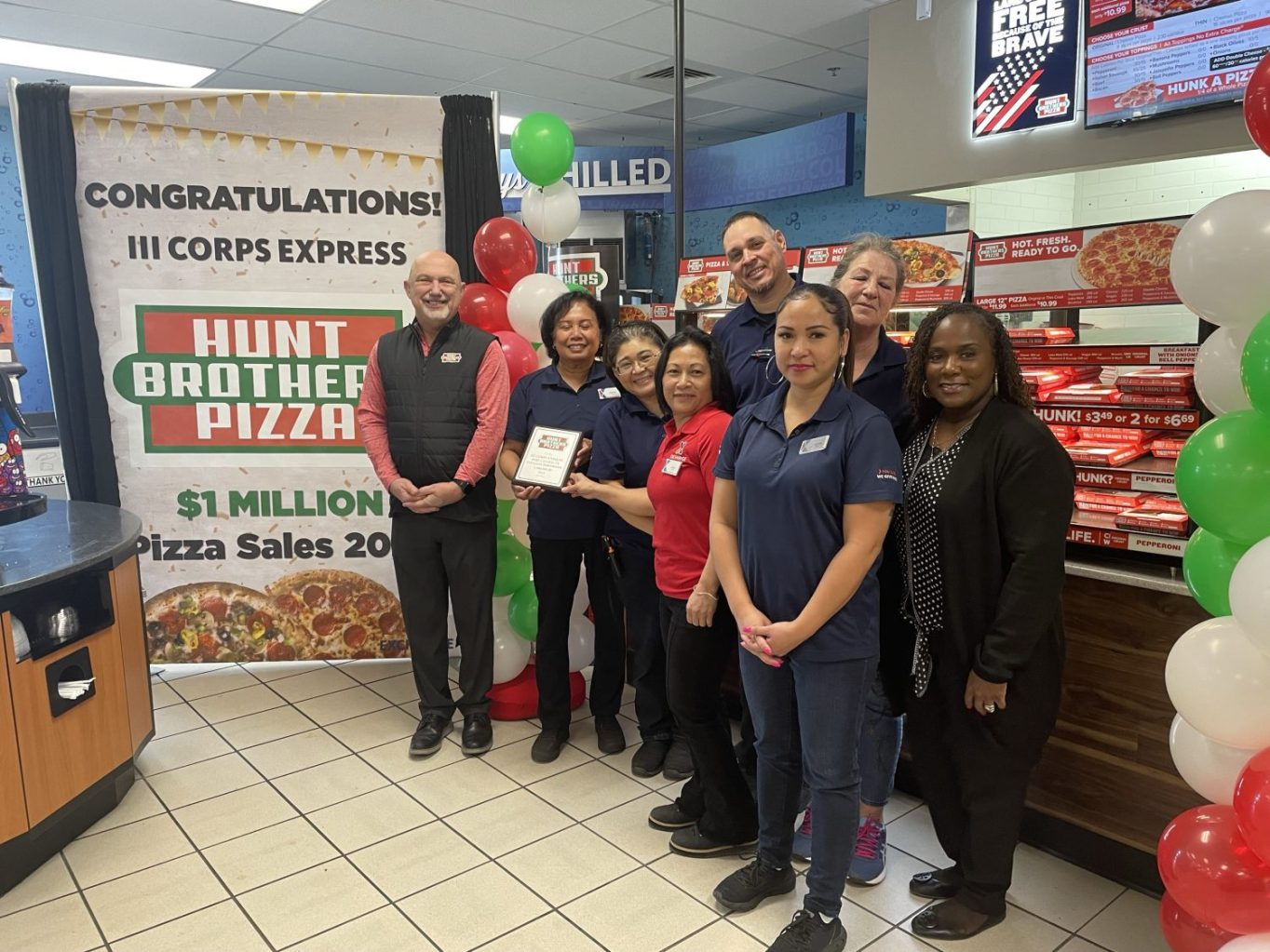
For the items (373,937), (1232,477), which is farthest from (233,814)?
(1232,477)

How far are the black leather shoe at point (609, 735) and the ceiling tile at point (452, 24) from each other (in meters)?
4.43

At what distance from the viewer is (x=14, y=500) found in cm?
308

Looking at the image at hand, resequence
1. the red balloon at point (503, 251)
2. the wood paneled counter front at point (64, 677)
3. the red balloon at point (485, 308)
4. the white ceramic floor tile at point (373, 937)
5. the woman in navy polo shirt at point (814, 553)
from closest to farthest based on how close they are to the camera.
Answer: the woman in navy polo shirt at point (814, 553) < the white ceramic floor tile at point (373, 937) < the wood paneled counter front at point (64, 677) < the red balloon at point (503, 251) < the red balloon at point (485, 308)

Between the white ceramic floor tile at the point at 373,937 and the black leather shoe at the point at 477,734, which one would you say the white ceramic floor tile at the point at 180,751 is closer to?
the black leather shoe at the point at 477,734

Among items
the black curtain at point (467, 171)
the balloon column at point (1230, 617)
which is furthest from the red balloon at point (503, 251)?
the balloon column at point (1230, 617)

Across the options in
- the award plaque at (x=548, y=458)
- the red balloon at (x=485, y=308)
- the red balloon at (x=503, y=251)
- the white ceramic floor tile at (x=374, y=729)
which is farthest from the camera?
the red balloon at (x=485, y=308)

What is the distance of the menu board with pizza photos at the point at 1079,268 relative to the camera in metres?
2.59

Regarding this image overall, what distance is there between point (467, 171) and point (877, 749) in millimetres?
2847

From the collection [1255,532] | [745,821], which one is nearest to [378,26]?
[745,821]

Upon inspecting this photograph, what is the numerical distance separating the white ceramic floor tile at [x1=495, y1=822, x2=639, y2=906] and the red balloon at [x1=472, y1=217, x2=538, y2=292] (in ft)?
7.04

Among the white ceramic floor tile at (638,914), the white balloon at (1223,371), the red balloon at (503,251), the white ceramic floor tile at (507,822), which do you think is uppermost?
the red balloon at (503,251)

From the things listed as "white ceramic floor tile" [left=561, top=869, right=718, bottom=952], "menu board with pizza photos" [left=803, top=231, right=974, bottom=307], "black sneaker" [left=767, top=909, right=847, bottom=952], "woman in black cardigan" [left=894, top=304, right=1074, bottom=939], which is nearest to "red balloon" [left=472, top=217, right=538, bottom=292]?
Result: "menu board with pizza photos" [left=803, top=231, right=974, bottom=307]

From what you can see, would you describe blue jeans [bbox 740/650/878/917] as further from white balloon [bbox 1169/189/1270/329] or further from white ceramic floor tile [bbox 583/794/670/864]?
white balloon [bbox 1169/189/1270/329]

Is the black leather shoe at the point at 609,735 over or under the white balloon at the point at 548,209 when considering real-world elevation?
under
